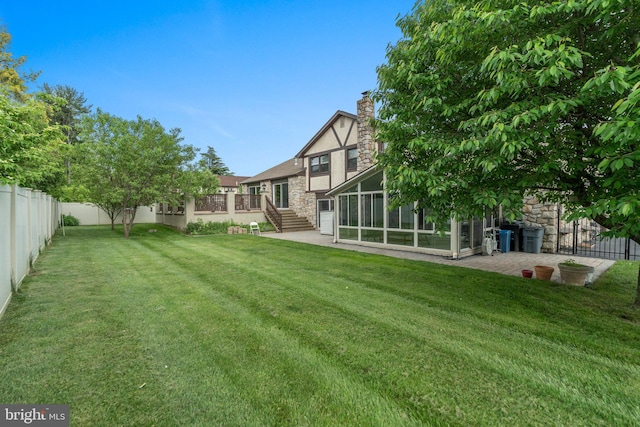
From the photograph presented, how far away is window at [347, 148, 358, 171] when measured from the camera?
16.3 meters

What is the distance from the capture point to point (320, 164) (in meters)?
18.3

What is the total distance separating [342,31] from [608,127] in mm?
14751

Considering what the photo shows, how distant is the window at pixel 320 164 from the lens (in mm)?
17953

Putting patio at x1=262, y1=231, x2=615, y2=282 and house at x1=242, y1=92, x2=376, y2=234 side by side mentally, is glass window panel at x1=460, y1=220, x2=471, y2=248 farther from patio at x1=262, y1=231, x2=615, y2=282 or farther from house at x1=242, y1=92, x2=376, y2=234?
house at x1=242, y1=92, x2=376, y2=234

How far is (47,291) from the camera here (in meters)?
5.31

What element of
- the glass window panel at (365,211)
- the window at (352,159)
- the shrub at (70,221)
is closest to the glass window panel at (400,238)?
the glass window panel at (365,211)

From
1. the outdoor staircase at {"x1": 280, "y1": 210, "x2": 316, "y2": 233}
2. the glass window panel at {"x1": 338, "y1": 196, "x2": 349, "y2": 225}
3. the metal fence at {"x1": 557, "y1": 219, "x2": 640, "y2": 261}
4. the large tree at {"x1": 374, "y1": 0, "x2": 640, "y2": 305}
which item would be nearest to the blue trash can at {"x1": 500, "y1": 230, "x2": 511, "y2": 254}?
the metal fence at {"x1": 557, "y1": 219, "x2": 640, "y2": 261}

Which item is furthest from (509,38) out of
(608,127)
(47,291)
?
(47,291)

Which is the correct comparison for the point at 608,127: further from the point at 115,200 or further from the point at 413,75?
the point at 115,200

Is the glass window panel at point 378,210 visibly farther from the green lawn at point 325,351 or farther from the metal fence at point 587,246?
the metal fence at point 587,246

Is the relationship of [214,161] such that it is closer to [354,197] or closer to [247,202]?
[247,202]

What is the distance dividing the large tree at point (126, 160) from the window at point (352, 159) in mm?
8651

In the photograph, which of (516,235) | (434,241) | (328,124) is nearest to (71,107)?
(328,124)

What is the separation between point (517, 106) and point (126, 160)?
1407 centimetres
